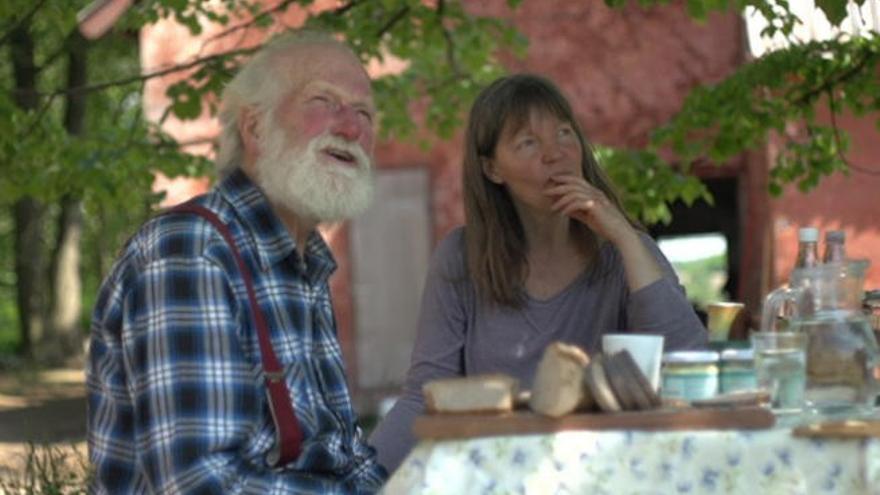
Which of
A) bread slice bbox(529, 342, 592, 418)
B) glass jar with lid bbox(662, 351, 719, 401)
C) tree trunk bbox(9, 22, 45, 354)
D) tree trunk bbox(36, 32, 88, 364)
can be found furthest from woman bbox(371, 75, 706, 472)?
tree trunk bbox(36, 32, 88, 364)

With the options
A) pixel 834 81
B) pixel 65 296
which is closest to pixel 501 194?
pixel 834 81

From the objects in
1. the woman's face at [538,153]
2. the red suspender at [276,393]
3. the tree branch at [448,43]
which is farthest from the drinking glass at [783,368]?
the tree branch at [448,43]

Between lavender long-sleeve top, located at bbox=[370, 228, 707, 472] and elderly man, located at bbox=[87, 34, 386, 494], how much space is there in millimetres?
438

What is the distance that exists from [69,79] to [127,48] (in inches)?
63.8

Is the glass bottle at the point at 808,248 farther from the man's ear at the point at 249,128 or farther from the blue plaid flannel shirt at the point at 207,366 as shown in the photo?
the man's ear at the point at 249,128

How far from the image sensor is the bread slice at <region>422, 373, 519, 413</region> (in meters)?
3.02

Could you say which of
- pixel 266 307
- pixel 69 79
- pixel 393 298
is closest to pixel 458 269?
pixel 266 307

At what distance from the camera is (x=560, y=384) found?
2986 millimetres

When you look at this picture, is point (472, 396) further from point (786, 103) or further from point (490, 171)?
point (786, 103)

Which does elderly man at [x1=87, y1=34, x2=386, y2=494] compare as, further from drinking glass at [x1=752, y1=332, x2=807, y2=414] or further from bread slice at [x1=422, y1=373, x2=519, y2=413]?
drinking glass at [x1=752, y1=332, x2=807, y2=414]

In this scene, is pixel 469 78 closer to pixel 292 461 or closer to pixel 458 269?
pixel 458 269

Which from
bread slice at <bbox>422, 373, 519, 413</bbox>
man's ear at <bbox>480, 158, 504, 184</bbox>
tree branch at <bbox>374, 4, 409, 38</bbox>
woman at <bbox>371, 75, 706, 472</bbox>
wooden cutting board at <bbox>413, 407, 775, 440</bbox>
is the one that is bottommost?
wooden cutting board at <bbox>413, 407, 775, 440</bbox>

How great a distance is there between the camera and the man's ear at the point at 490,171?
4188mm

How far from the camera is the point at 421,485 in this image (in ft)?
9.69
